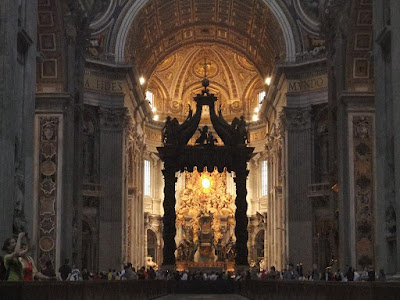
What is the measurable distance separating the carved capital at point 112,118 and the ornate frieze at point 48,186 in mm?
13851

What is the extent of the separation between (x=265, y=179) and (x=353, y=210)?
28.3 meters

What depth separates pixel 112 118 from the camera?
3588 cm

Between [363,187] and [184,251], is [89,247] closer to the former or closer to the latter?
[184,251]

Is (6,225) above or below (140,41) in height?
below

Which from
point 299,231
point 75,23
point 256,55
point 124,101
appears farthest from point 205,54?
point 75,23

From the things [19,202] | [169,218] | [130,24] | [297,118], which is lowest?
[19,202]

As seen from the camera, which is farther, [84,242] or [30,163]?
[84,242]

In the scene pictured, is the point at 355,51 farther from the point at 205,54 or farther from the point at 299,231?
the point at 205,54

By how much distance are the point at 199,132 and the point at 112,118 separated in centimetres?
627

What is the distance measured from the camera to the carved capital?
35688mm

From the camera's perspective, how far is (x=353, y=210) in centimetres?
2092

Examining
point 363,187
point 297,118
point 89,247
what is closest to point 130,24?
point 297,118

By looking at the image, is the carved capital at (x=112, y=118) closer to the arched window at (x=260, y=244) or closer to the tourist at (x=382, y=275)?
the arched window at (x=260, y=244)

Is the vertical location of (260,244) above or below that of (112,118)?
below
